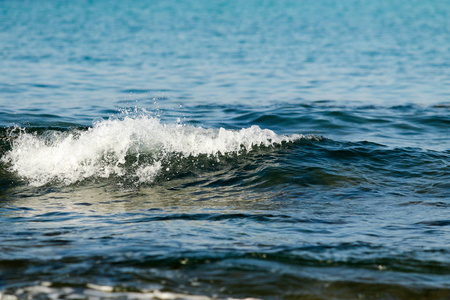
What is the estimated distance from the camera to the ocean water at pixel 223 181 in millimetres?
4086

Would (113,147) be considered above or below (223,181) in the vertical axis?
above

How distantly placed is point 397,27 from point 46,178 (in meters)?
34.9

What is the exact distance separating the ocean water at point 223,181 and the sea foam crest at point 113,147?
3cm

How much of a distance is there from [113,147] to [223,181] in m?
1.88

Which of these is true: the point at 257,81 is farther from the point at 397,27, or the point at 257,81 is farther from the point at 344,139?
the point at 397,27

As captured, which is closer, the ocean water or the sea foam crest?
the ocean water

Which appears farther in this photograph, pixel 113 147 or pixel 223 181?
pixel 113 147

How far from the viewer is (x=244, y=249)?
4551 mm

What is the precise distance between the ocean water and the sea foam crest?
3 centimetres

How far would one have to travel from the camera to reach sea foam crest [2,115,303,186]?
767cm

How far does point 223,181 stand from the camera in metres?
7.42

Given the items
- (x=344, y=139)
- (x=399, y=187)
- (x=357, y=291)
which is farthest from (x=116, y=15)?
(x=357, y=291)

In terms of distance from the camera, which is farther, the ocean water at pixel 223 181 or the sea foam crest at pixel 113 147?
the sea foam crest at pixel 113 147

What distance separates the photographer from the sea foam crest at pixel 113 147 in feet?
25.2
